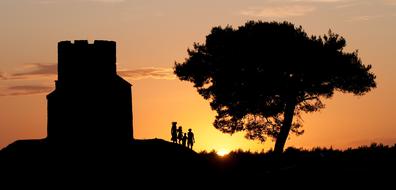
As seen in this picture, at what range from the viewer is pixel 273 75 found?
62844mm

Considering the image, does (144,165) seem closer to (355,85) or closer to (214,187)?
(214,187)

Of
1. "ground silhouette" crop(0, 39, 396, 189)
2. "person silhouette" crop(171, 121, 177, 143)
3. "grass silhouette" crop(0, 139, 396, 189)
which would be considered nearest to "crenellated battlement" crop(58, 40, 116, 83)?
"ground silhouette" crop(0, 39, 396, 189)

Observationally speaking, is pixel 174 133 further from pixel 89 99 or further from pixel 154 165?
pixel 89 99

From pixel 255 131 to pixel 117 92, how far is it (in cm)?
1121

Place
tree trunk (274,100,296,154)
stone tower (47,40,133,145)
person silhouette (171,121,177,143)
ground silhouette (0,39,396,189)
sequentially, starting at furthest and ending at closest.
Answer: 1. tree trunk (274,100,296,154)
2. stone tower (47,40,133,145)
3. person silhouette (171,121,177,143)
4. ground silhouette (0,39,396,189)

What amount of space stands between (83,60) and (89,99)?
3.52 m

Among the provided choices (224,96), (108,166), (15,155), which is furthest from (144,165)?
(224,96)

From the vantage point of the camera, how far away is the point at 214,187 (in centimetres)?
4566

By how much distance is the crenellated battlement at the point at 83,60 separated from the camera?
62.8 meters

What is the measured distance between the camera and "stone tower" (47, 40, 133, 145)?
5975 cm

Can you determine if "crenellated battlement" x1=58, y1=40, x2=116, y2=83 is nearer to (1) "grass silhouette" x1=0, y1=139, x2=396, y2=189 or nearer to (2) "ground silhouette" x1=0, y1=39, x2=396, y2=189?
(2) "ground silhouette" x1=0, y1=39, x2=396, y2=189

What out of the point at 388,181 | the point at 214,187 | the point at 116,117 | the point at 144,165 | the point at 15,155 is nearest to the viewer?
the point at 388,181

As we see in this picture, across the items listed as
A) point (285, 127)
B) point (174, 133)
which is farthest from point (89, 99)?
point (285, 127)

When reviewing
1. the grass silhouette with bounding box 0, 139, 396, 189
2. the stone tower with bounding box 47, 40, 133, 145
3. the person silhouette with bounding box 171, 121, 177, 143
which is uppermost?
the stone tower with bounding box 47, 40, 133, 145
